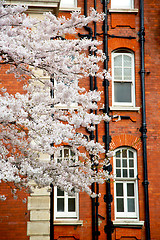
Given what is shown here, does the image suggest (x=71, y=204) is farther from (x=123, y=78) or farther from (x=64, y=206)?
(x=123, y=78)

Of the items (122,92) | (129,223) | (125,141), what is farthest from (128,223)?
(122,92)

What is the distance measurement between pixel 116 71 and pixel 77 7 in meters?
2.52

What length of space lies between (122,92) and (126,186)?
3.13m

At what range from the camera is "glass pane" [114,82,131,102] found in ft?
43.0

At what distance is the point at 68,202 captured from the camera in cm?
1233

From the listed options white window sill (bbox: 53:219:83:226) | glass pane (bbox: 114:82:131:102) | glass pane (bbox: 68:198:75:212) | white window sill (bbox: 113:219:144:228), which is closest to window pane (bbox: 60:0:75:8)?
glass pane (bbox: 114:82:131:102)

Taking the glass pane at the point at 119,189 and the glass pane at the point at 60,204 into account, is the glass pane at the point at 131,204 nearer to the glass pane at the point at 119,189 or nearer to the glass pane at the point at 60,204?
the glass pane at the point at 119,189

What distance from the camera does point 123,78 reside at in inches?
519

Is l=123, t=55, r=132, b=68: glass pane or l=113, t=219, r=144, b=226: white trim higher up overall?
l=123, t=55, r=132, b=68: glass pane

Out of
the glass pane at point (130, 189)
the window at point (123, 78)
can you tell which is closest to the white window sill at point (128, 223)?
the glass pane at point (130, 189)

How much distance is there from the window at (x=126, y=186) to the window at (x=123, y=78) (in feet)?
5.68

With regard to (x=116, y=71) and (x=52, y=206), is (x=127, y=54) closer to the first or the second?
(x=116, y=71)

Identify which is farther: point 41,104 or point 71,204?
point 71,204

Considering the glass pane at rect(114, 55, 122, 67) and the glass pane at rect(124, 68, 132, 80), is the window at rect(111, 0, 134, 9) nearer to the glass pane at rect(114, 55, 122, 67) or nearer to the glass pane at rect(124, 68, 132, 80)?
the glass pane at rect(114, 55, 122, 67)
